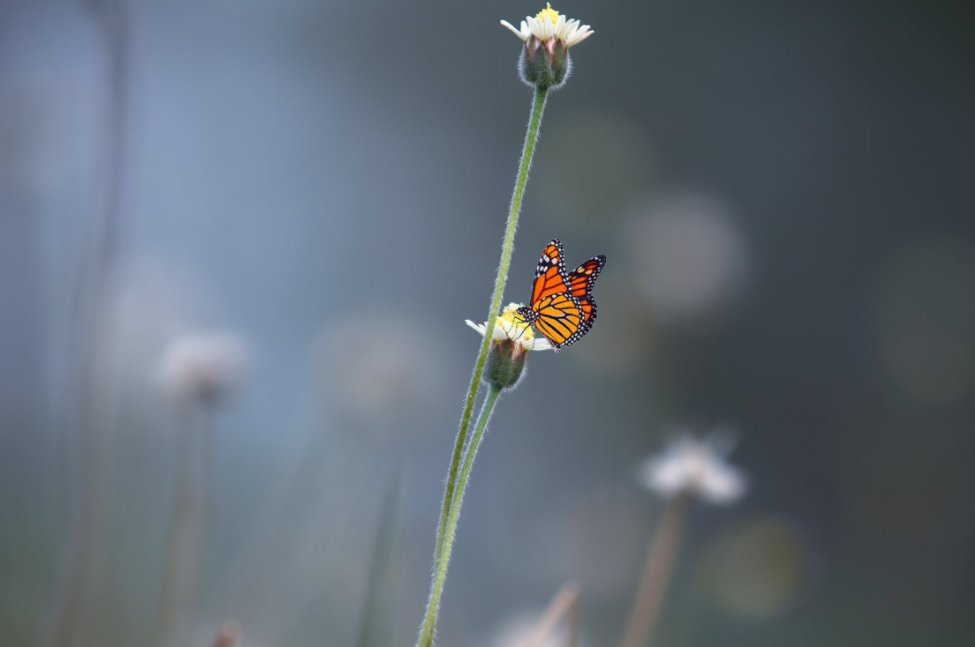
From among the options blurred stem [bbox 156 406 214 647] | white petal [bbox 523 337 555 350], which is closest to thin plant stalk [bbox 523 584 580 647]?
white petal [bbox 523 337 555 350]

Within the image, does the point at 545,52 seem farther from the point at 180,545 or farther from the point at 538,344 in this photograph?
the point at 180,545

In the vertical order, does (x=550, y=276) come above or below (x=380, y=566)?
above

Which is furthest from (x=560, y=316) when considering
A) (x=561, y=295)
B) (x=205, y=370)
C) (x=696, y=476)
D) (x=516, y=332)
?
(x=205, y=370)

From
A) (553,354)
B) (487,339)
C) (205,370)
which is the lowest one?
(487,339)

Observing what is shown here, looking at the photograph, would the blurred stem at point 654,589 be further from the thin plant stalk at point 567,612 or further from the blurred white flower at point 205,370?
the blurred white flower at point 205,370

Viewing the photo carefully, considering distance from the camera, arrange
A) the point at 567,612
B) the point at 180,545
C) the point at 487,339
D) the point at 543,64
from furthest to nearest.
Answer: the point at 180,545
the point at 567,612
the point at 543,64
the point at 487,339

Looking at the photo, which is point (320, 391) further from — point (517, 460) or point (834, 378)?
point (834, 378)

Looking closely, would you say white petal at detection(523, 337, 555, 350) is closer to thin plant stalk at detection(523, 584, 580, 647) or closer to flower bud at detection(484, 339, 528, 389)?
flower bud at detection(484, 339, 528, 389)

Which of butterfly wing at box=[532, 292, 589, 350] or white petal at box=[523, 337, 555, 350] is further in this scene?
butterfly wing at box=[532, 292, 589, 350]

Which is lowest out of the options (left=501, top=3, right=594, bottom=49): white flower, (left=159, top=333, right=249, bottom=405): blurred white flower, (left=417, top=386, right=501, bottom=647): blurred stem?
(left=417, top=386, right=501, bottom=647): blurred stem
